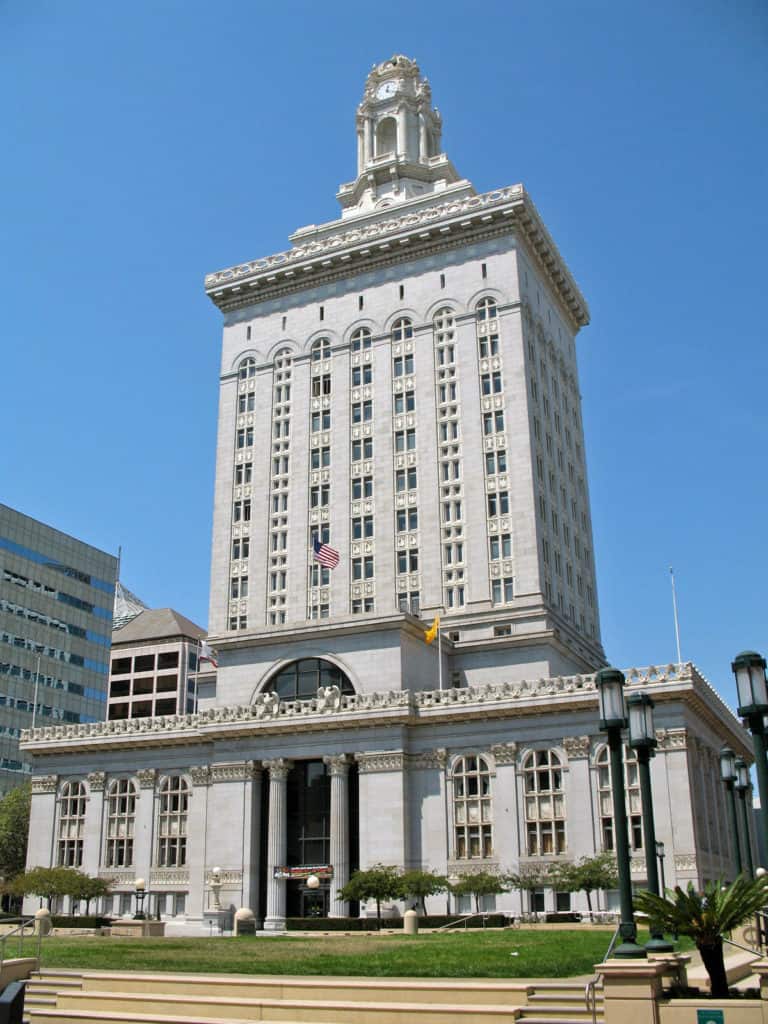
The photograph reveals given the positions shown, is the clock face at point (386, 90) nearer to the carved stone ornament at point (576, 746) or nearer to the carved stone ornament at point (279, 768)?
the carved stone ornament at point (279, 768)

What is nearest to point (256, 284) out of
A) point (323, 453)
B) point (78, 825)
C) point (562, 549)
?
point (323, 453)

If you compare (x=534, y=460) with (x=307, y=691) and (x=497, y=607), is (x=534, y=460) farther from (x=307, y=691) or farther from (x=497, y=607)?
(x=307, y=691)

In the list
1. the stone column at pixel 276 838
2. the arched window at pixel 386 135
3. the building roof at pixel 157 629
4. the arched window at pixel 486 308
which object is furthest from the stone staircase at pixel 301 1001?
the building roof at pixel 157 629

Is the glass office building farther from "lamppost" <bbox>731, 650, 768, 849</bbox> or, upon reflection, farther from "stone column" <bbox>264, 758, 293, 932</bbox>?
"lamppost" <bbox>731, 650, 768, 849</bbox>

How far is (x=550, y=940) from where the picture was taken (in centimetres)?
3891

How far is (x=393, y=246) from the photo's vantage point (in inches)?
3610

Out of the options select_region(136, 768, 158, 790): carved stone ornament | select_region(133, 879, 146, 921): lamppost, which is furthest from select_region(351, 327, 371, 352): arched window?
select_region(133, 879, 146, 921): lamppost

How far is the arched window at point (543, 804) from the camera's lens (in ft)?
203

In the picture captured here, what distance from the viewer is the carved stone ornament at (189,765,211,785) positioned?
240 ft

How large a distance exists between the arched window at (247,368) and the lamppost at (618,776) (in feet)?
248

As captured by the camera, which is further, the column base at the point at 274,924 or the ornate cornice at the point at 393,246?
the ornate cornice at the point at 393,246

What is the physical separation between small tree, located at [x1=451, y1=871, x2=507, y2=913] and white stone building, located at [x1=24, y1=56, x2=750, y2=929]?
2.25 metres

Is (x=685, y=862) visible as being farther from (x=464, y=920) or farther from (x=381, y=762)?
(x=381, y=762)

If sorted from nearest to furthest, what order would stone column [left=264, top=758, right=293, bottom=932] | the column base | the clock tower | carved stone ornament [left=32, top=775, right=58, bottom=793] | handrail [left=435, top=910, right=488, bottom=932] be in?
handrail [left=435, top=910, right=488, bottom=932] < the column base < stone column [left=264, top=758, right=293, bottom=932] < carved stone ornament [left=32, top=775, right=58, bottom=793] < the clock tower
